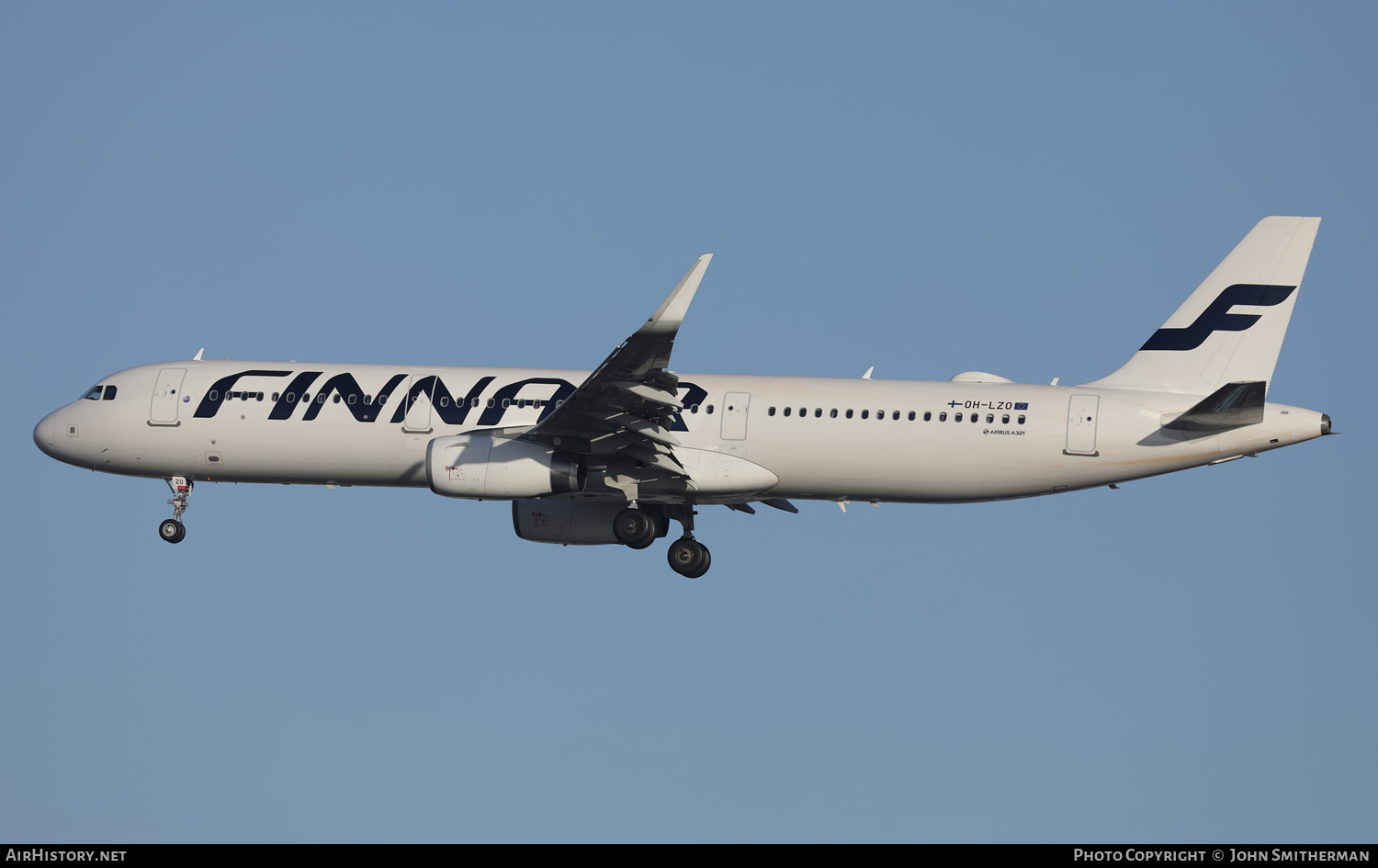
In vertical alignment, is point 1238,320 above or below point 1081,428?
above

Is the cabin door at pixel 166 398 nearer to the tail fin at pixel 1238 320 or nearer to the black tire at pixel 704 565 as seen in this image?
the black tire at pixel 704 565

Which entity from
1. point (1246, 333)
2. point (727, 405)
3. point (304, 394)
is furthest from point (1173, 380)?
point (304, 394)

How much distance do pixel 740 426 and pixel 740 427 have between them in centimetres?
3

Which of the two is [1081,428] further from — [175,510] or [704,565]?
[175,510]

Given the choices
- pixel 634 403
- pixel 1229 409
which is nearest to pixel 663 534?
pixel 634 403

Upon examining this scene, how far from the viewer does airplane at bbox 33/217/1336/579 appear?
42281 mm

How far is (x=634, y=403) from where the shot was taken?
136ft

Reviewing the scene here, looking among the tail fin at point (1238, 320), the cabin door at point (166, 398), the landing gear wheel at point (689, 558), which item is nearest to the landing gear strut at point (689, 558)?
the landing gear wheel at point (689, 558)

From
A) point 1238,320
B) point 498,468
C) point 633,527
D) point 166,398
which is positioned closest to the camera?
point 498,468

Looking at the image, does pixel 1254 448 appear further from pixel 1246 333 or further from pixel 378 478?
pixel 378 478

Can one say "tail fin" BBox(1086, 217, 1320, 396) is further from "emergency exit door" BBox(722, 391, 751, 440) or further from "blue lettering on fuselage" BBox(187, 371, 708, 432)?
"blue lettering on fuselage" BBox(187, 371, 708, 432)

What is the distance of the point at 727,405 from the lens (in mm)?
44281
